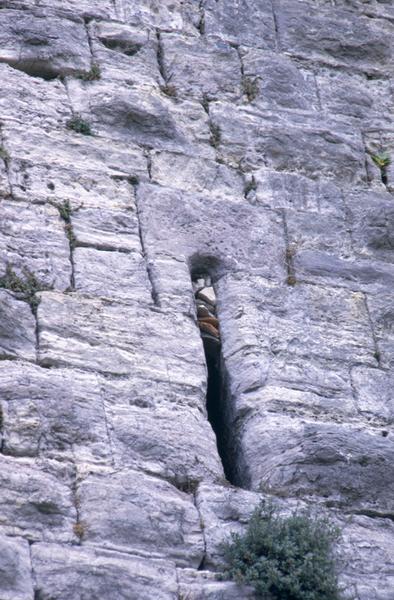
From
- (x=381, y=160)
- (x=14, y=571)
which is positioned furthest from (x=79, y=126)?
(x=14, y=571)

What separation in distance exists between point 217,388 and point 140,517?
1.12 m

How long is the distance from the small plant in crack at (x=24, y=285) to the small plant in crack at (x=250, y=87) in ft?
6.39

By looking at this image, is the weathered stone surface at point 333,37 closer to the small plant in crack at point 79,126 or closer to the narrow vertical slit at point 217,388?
the small plant in crack at point 79,126

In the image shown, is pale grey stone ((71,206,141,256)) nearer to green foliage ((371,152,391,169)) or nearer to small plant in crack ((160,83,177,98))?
small plant in crack ((160,83,177,98))

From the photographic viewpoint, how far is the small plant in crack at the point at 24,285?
6027 mm

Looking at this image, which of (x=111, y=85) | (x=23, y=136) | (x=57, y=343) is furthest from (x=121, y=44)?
(x=57, y=343)

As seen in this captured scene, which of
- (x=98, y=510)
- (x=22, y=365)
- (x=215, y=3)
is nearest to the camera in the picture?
(x=98, y=510)

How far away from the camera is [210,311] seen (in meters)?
6.52

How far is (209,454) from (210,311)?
0.98 metres

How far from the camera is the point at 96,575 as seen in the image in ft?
16.3

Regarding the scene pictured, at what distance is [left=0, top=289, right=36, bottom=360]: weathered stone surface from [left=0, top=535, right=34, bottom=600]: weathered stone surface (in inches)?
36.9

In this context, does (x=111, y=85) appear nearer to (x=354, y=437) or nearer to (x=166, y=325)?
(x=166, y=325)

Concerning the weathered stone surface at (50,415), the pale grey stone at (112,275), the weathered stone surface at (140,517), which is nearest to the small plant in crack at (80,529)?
the weathered stone surface at (140,517)

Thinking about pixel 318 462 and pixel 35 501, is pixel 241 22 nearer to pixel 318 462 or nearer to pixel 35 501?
pixel 318 462
